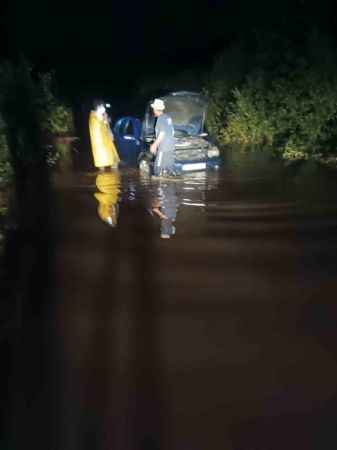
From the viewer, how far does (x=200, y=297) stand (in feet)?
23.7

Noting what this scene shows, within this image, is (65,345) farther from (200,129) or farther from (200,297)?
(200,129)

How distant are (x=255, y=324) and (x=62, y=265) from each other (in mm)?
2923

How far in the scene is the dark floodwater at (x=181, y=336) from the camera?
477cm

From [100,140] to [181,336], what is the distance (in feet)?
34.4

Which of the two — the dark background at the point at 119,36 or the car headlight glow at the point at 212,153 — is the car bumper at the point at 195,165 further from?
the dark background at the point at 119,36

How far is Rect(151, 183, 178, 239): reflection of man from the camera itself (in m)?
10.3

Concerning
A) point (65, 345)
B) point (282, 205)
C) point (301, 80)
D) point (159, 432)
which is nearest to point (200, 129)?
point (301, 80)

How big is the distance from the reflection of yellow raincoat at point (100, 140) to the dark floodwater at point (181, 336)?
5198mm

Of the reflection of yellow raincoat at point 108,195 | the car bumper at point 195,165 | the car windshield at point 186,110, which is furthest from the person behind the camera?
the car windshield at point 186,110

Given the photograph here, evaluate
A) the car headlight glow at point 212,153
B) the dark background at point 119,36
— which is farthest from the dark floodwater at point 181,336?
the dark background at point 119,36

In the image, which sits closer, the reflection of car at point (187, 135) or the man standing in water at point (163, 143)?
the man standing in water at point (163, 143)

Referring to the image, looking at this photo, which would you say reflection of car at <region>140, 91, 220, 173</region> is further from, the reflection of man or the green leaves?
the green leaves

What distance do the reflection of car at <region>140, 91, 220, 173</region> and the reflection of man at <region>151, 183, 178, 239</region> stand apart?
1555 millimetres

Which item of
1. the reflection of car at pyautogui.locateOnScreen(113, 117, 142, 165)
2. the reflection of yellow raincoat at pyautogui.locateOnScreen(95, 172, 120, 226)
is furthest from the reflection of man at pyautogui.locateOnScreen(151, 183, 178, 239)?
the reflection of car at pyautogui.locateOnScreen(113, 117, 142, 165)
